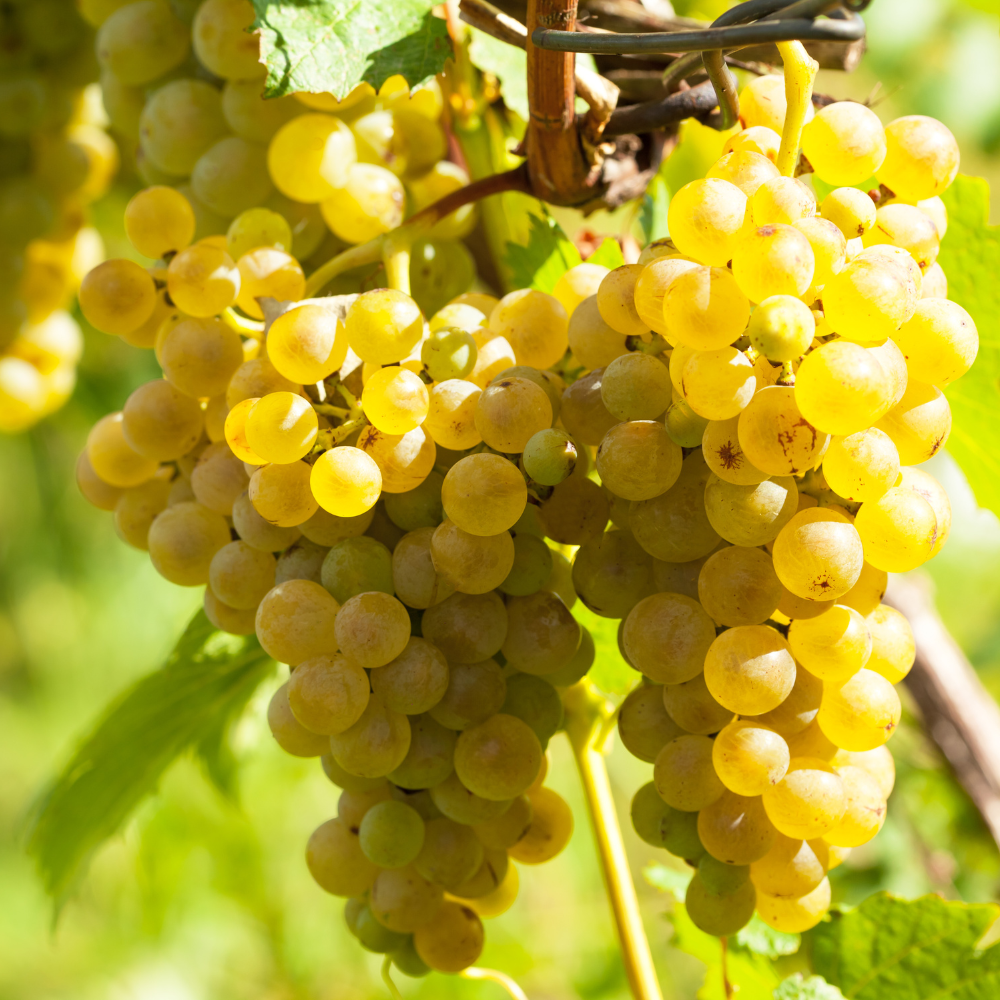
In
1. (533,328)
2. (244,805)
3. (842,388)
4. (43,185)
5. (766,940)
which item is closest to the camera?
(842,388)

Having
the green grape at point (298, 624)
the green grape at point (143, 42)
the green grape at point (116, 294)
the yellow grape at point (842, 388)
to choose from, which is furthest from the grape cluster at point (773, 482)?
the green grape at point (143, 42)

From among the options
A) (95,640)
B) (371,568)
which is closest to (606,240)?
(371,568)

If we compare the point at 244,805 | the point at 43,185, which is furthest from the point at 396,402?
the point at 244,805

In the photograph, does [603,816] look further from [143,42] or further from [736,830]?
[143,42]

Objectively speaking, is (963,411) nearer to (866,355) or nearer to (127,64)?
(866,355)

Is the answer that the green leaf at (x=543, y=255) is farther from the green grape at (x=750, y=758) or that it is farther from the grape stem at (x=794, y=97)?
the green grape at (x=750, y=758)

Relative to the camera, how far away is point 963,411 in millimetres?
509

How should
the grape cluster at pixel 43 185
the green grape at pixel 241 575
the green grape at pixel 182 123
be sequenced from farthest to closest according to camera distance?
1. the grape cluster at pixel 43 185
2. the green grape at pixel 182 123
3. the green grape at pixel 241 575

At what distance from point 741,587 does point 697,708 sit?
5cm

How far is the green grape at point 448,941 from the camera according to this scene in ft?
1.31

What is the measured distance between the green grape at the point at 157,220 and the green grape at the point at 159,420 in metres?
0.07

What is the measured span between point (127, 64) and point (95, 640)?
3.88 feet

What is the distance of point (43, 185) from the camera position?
2.36 feet

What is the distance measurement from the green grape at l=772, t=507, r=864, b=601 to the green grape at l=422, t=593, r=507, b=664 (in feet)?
0.36
